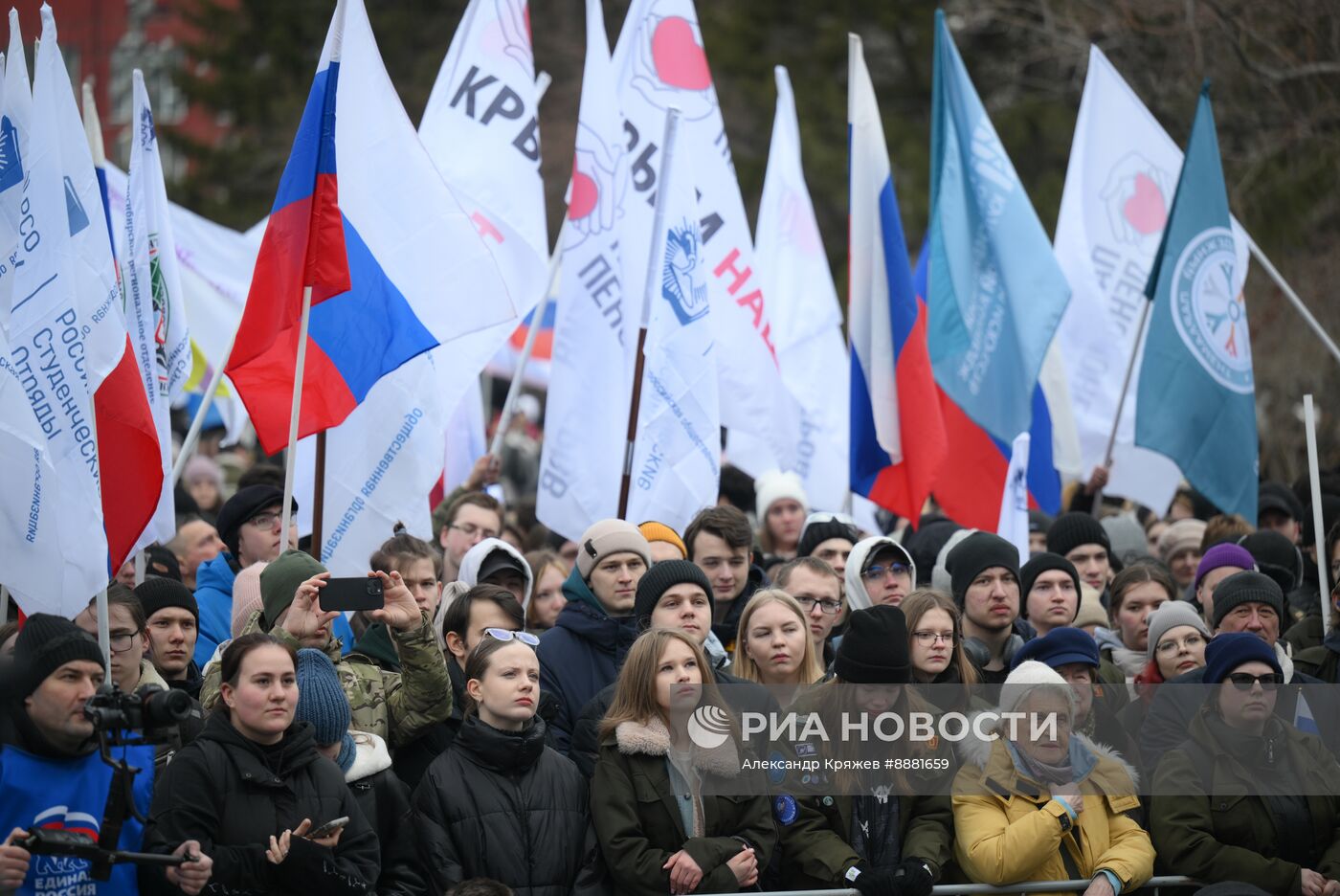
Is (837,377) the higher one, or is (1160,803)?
(837,377)

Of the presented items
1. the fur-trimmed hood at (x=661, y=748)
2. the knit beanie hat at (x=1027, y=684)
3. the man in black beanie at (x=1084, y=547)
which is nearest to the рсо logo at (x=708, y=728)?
the fur-trimmed hood at (x=661, y=748)

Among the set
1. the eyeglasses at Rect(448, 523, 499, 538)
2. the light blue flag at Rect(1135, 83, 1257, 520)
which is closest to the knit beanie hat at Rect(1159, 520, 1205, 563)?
the light blue flag at Rect(1135, 83, 1257, 520)

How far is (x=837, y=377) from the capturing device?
12195 millimetres

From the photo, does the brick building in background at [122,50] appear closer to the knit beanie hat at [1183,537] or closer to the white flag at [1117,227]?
the white flag at [1117,227]

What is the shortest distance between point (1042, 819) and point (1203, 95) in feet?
18.0

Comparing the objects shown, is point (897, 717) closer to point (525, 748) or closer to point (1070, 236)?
point (525, 748)

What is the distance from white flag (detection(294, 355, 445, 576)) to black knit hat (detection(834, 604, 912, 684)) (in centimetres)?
236

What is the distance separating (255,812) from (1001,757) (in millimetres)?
2490

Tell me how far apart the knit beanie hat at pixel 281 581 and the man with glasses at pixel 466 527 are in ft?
7.37

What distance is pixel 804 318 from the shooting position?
12.2 metres

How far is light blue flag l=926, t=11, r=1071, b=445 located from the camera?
9531 mm

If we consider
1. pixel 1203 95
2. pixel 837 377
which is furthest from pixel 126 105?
pixel 1203 95

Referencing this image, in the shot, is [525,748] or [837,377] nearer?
[525,748]

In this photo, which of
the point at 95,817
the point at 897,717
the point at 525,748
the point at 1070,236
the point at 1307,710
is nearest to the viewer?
the point at 95,817
